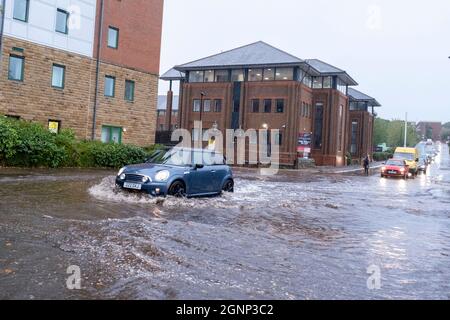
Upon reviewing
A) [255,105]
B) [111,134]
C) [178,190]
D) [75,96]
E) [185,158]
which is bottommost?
[178,190]

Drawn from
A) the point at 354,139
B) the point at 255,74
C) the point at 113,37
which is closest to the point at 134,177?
the point at 113,37

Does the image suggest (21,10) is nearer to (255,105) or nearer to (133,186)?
(133,186)

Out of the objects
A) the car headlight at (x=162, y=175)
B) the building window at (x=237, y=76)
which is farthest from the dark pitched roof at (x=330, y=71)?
the car headlight at (x=162, y=175)

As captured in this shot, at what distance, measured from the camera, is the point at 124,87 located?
28500mm

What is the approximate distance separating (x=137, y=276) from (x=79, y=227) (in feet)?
9.53

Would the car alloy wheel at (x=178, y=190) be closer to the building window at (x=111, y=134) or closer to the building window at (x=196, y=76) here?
the building window at (x=111, y=134)

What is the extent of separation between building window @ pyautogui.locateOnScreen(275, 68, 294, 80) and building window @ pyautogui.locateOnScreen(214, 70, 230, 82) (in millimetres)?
5901

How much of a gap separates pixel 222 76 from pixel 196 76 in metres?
3.43

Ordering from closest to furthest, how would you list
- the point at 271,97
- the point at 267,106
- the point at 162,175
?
the point at 162,175, the point at 271,97, the point at 267,106

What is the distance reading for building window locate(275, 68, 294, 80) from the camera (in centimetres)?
4708

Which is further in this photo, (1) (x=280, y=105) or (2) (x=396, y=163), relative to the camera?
(1) (x=280, y=105)

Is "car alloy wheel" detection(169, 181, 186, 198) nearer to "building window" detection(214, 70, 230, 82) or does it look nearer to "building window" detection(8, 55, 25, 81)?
"building window" detection(8, 55, 25, 81)

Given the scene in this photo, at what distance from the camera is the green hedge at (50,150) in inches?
725

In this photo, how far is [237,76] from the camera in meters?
50.3
